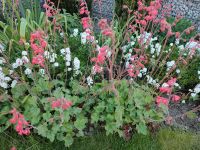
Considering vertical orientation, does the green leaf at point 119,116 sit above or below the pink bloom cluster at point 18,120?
below

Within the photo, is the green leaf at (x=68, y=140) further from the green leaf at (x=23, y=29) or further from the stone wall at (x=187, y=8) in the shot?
the stone wall at (x=187, y=8)

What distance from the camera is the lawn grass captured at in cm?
336

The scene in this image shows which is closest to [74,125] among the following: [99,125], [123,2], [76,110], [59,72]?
[76,110]

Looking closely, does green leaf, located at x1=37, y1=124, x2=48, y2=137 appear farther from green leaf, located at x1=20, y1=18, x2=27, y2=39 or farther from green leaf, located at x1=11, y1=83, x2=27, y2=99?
green leaf, located at x1=20, y1=18, x2=27, y2=39

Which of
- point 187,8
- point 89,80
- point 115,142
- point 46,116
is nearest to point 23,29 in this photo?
point 89,80

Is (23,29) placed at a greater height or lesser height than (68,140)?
greater

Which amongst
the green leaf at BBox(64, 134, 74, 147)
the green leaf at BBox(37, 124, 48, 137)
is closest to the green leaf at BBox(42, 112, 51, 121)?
the green leaf at BBox(37, 124, 48, 137)

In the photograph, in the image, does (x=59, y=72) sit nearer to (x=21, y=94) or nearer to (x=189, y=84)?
(x=21, y=94)

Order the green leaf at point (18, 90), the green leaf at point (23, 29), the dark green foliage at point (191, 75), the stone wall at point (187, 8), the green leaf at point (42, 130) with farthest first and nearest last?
the stone wall at point (187, 8) < the dark green foliage at point (191, 75) < the green leaf at point (23, 29) < the green leaf at point (18, 90) < the green leaf at point (42, 130)

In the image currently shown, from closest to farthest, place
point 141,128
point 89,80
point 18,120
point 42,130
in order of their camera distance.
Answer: point 18,120
point 42,130
point 141,128
point 89,80

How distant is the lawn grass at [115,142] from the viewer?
11.0ft

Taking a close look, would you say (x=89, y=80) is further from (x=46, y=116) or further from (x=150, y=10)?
(x=150, y=10)

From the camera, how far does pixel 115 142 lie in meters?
3.50

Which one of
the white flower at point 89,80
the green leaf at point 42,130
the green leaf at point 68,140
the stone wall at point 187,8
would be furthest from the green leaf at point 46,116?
the stone wall at point 187,8
